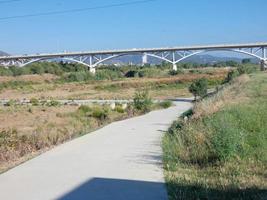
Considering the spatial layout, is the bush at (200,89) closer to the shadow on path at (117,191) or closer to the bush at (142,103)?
the bush at (142,103)

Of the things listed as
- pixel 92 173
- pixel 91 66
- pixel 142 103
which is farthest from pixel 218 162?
pixel 91 66

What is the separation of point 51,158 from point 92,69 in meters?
98.2

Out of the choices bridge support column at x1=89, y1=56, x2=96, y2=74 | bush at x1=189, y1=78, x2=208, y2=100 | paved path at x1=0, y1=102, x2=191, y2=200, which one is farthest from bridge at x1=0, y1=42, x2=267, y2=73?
paved path at x1=0, y1=102, x2=191, y2=200

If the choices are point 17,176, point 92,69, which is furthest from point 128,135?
point 92,69

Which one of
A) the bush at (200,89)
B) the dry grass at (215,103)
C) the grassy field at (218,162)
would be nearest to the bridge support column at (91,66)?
the bush at (200,89)

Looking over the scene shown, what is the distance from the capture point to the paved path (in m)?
7.82

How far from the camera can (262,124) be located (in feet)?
45.0

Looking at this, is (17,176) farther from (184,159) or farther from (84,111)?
(84,111)

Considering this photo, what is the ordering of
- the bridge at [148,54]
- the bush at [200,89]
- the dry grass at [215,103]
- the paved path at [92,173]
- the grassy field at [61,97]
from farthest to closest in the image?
the bridge at [148,54] < the bush at [200,89] < the dry grass at [215,103] < the grassy field at [61,97] < the paved path at [92,173]

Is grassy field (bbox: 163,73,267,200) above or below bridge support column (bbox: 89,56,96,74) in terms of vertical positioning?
below

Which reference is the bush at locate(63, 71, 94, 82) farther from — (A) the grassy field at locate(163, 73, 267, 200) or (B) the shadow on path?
(B) the shadow on path

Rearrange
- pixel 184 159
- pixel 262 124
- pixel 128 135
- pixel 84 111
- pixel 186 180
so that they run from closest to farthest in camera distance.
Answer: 1. pixel 186 180
2. pixel 184 159
3. pixel 262 124
4. pixel 128 135
5. pixel 84 111

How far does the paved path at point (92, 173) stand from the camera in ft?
25.7

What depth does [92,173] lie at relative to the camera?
31.0 feet
